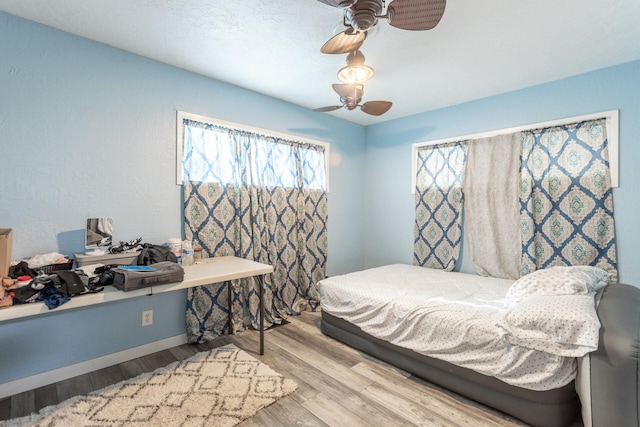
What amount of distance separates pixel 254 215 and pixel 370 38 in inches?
75.7

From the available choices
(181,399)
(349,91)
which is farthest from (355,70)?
(181,399)

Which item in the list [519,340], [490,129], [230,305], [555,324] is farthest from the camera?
[490,129]

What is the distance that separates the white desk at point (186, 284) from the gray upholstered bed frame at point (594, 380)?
1.25m

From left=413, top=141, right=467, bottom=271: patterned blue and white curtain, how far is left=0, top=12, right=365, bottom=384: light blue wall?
8.27 ft

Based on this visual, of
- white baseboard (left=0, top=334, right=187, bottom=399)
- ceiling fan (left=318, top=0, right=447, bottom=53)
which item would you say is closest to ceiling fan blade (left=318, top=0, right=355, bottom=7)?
ceiling fan (left=318, top=0, right=447, bottom=53)

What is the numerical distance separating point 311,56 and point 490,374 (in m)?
2.61

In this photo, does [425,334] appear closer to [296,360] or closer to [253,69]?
[296,360]

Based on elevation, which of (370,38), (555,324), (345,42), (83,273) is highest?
(370,38)

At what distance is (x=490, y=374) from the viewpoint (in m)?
1.77

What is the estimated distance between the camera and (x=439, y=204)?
11.7 feet

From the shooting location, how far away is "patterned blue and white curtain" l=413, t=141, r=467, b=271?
3418mm

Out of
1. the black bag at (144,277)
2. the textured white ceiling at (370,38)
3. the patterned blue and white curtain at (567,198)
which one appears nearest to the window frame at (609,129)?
the patterned blue and white curtain at (567,198)

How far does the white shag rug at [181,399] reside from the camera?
165 centimetres

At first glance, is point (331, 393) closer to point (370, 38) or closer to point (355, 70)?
point (355, 70)
